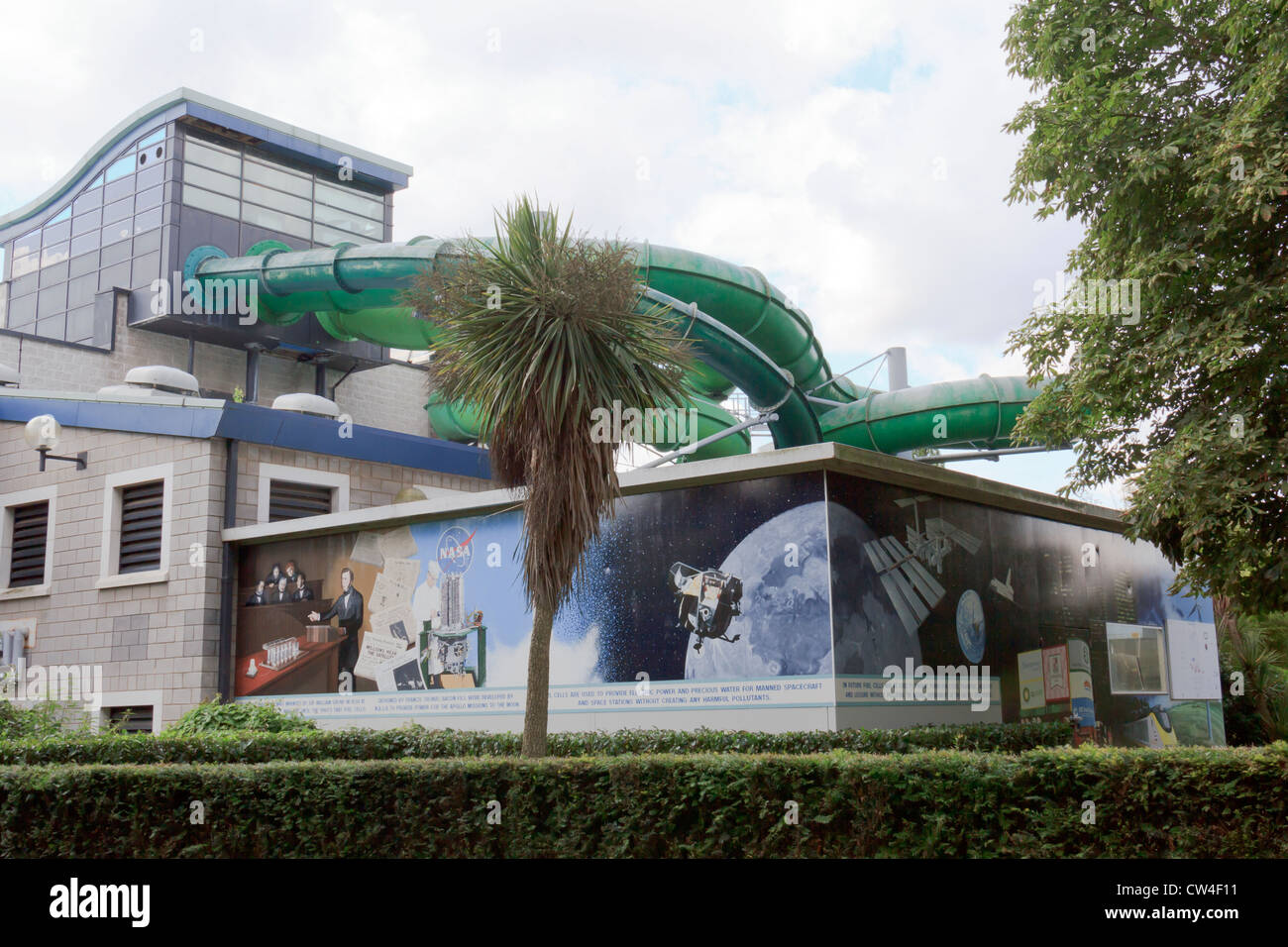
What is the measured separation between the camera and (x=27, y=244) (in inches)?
1225

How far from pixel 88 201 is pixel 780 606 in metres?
24.8

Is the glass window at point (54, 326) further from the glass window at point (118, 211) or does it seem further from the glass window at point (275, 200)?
the glass window at point (275, 200)

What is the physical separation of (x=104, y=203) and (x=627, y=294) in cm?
2365

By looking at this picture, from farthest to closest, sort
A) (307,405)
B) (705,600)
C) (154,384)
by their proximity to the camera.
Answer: (307,405) → (154,384) → (705,600)

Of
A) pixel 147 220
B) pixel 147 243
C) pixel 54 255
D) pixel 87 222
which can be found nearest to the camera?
pixel 147 243

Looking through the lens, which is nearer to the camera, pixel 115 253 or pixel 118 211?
pixel 115 253

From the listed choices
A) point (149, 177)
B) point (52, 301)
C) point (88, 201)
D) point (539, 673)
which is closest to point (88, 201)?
point (88, 201)

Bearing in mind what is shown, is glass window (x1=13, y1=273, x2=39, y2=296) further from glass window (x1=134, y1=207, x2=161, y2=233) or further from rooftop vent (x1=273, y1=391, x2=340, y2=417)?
rooftop vent (x1=273, y1=391, x2=340, y2=417)

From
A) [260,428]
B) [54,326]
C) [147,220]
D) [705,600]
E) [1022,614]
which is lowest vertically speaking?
[1022,614]

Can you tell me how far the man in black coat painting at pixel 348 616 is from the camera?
1595cm

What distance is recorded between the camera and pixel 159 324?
25766 millimetres

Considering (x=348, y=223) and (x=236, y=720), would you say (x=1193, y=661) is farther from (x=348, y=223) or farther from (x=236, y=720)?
(x=348, y=223)

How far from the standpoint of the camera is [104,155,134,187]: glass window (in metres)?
28.3
